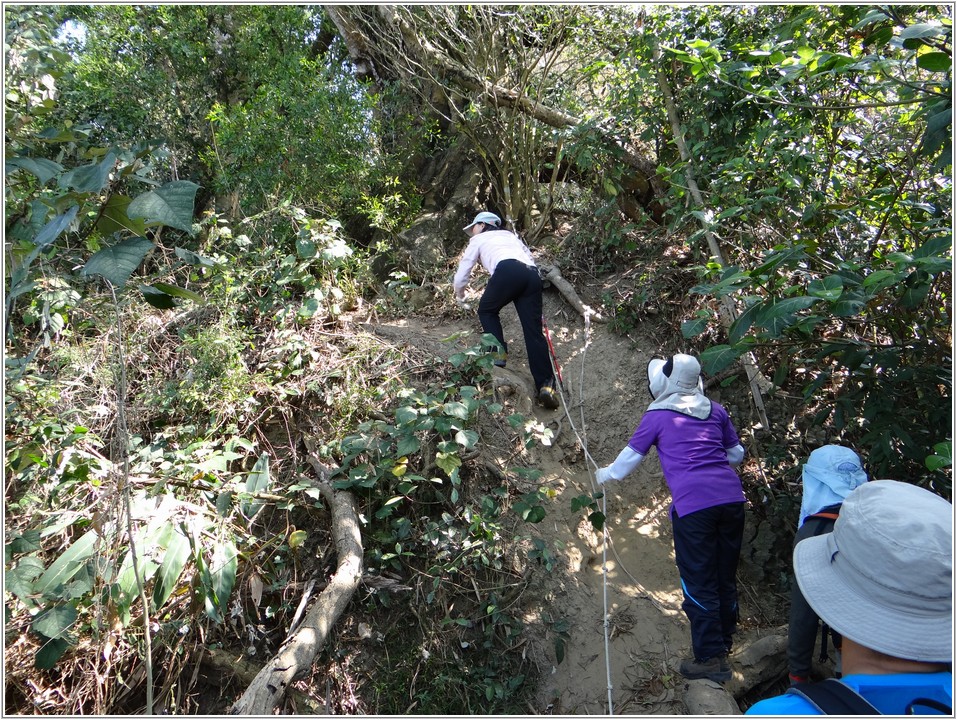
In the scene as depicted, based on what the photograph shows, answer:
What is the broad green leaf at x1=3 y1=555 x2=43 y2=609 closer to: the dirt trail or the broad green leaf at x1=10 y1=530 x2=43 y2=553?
the broad green leaf at x1=10 y1=530 x2=43 y2=553

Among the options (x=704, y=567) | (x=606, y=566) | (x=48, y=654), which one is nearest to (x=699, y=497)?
(x=704, y=567)

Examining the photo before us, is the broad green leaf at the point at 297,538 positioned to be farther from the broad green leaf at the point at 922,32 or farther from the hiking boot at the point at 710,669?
the broad green leaf at the point at 922,32

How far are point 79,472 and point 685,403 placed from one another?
3642 mm

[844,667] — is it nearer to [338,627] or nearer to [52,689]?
[338,627]

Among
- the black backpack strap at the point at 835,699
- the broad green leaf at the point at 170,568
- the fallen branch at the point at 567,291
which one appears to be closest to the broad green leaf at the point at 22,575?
the broad green leaf at the point at 170,568

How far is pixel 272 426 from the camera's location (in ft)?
14.6

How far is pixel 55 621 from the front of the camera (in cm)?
286

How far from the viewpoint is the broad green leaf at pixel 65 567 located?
2846 mm

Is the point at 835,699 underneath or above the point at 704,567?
above

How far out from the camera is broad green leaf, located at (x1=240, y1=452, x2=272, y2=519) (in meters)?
3.54

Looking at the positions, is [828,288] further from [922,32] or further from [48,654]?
[48,654]

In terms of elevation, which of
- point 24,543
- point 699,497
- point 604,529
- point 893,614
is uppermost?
point 24,543

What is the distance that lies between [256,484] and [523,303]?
93.4 inches

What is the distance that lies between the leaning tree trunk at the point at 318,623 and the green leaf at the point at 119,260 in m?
2.08
